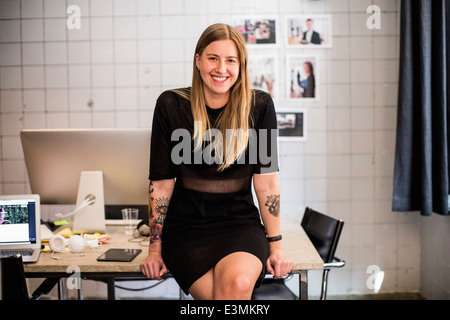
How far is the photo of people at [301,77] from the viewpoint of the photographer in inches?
98.3

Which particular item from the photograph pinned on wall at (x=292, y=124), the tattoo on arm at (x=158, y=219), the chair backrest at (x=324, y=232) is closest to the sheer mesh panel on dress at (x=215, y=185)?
the tattoo on arm at (x=158, y=219)

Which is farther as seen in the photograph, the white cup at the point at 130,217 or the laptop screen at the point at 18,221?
the white cup at the point at 130,217

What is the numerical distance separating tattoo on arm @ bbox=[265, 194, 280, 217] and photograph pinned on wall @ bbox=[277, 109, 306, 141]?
113 centimetres

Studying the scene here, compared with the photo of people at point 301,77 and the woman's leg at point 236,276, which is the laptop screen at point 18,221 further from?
the photo of people at point 301,77

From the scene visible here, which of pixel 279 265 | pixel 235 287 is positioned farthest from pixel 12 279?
pixel 279 265

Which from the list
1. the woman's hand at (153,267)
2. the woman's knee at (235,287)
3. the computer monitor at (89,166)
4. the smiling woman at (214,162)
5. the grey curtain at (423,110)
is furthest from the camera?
the grey curtain at (423,110)

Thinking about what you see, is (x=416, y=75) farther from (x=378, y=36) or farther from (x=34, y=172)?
(x=34, y=172)

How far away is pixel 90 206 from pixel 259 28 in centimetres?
157

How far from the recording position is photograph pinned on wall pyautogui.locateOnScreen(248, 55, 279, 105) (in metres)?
2.50

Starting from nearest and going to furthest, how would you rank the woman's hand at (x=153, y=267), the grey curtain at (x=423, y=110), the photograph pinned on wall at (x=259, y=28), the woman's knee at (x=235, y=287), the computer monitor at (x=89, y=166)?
the woman's knee at (x=235, y=287) → the woman's hand at (x=153, y=267) → the computer monitor at (x=89, y=166) → the grey curtain at (x=423, y=110) → the photograph pinned on wall at (x=259, y=28)

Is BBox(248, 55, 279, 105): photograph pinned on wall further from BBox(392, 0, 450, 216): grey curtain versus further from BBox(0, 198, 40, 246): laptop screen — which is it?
BBox(0, 198, 40, 246): laptop screen

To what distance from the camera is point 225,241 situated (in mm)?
1274

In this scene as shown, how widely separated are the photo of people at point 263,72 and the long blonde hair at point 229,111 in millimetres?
1089
